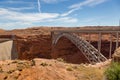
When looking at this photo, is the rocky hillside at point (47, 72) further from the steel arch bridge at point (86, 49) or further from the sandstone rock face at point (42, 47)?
the sandstone rock face at point (42, 47)

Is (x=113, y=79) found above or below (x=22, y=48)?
above

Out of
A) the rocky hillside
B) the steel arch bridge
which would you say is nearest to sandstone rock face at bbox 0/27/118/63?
the steel arch bridge

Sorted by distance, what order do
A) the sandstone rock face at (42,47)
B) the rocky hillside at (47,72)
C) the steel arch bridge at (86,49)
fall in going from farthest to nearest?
the sandstone rock face at (42,47)
the steel arch bridge at (86,49)
the rocky hillside at (47,72)

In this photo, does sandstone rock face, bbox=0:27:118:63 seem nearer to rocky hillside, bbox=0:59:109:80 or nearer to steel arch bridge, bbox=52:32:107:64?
steel arch bridge, bbox=52:32:107:64

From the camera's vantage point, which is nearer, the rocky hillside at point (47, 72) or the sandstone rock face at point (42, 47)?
the rocky hillside at point (47, 72)

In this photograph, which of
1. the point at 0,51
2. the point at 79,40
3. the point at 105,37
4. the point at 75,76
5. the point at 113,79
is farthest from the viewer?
the point at 105,37

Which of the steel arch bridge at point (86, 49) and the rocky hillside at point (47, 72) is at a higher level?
the rocky hillside at point (47, 72)

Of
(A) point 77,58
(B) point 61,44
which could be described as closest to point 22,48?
(B) point 61,44

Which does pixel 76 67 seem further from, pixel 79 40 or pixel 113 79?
pixel 79 40

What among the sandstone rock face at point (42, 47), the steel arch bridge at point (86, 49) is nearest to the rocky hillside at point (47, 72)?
the steel arch bridge at point (86, 49)
